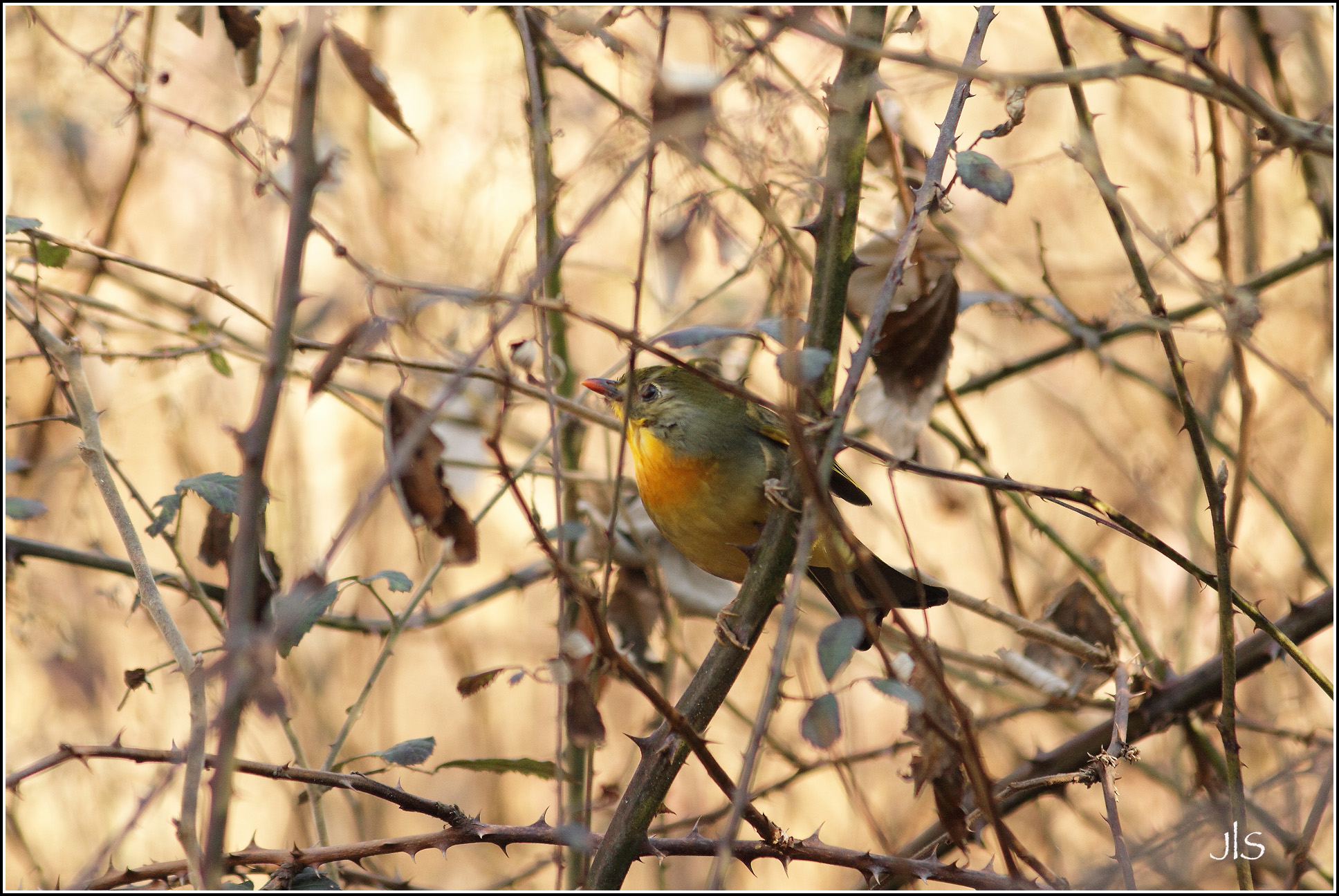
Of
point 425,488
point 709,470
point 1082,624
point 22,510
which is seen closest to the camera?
point 425,488

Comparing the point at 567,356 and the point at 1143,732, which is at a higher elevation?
the point at 567,356

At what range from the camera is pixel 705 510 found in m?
2.83

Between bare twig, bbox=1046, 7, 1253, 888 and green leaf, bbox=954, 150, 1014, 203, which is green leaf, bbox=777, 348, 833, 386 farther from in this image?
bare twig, bbox=1046, 7, 1253, 888

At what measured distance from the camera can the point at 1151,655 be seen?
3137mm

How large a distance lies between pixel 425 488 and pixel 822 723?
575 mm

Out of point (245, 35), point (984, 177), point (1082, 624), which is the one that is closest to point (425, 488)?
point (984, 177)

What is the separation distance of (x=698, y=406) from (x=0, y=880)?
227 cm

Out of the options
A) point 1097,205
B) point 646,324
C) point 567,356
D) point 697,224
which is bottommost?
point 697,224

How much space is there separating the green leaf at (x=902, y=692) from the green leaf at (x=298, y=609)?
71cm

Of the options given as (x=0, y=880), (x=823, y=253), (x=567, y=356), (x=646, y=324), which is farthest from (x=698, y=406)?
(x=646, y=324)

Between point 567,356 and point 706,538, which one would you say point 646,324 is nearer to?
point 567,356

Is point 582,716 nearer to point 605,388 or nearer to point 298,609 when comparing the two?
point 298,609

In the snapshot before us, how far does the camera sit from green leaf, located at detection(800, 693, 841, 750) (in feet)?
4.35

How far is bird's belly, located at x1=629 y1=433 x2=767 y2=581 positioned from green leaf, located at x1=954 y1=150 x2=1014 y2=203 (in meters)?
1.26
